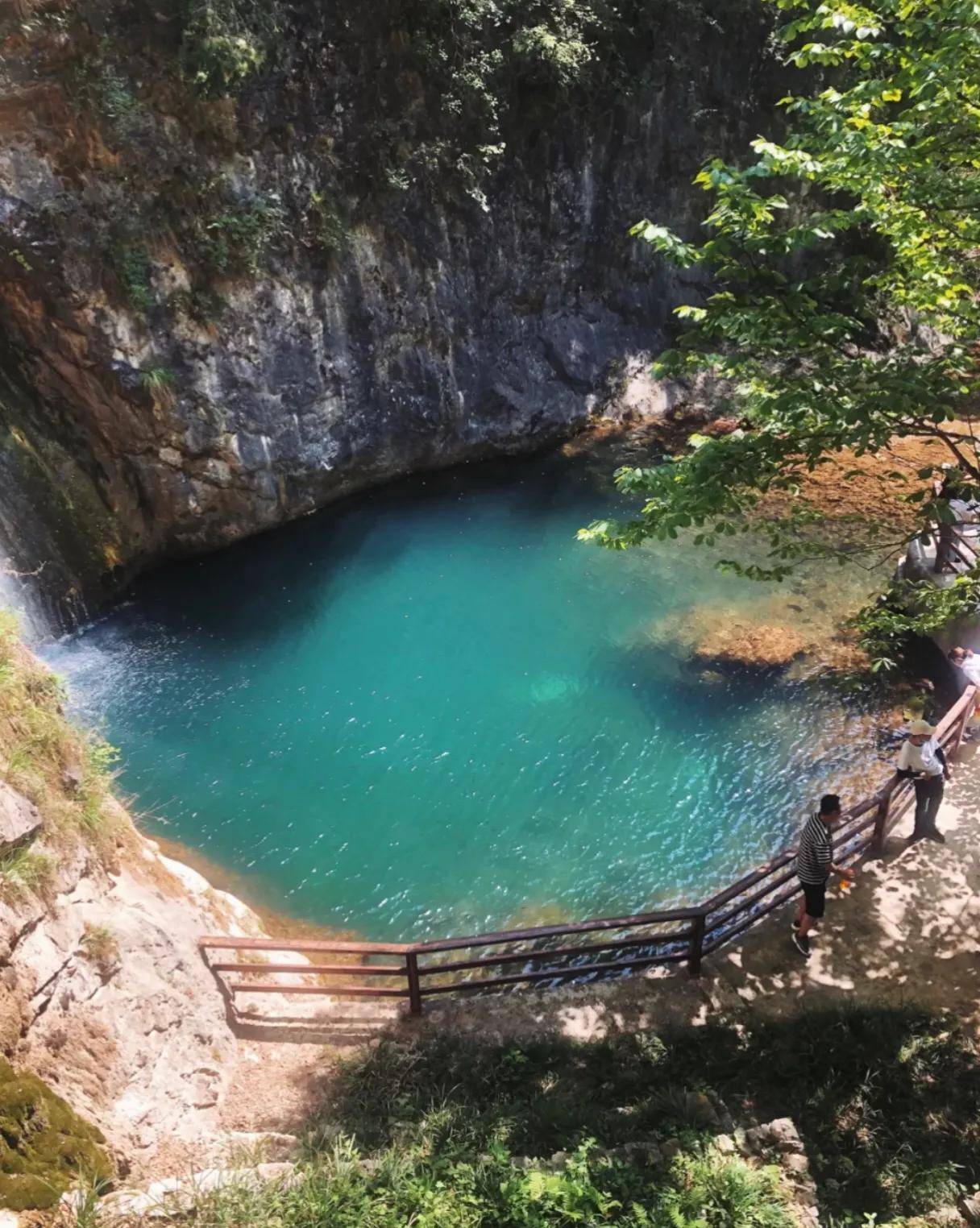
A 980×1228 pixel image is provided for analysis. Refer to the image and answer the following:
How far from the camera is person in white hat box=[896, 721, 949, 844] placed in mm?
9312

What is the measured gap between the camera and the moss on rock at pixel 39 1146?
4406 millimetres

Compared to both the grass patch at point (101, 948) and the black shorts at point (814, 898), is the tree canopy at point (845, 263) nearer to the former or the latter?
the black shorts at point (814, 898)

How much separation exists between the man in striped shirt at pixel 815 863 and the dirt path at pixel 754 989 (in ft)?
1.11

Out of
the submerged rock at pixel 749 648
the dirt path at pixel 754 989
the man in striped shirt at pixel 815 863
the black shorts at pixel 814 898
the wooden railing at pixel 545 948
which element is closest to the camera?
the dirt path at pixel 754 989

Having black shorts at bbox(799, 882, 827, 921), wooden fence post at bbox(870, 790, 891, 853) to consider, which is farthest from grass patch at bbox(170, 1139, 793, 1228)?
wooden fence post at bbox(870, 790, 891, 853)

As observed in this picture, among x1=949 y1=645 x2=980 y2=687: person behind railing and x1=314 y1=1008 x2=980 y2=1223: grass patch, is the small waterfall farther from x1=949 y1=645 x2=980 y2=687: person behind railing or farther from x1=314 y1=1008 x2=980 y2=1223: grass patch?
x1=949 y1=645 x2=980 y2=687: person behind railing

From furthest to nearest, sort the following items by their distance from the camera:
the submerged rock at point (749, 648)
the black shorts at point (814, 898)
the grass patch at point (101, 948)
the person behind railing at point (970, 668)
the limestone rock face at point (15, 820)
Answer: the submerged rock at point (749, 648) → the person behind railing at point (970, 668) → the black shorts at point (814, 898) → the grass patch at point (101, 948) → the limestone rock face at point (15, 820)

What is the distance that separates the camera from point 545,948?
10.2 metres

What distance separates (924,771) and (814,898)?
2306mm

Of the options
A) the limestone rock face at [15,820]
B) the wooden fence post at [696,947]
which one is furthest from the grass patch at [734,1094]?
the limestone rock face at [15,820]

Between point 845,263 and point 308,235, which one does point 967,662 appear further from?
point 308,235

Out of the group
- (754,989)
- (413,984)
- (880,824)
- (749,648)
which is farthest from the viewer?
(749,648)

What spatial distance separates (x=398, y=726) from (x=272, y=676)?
303 cm

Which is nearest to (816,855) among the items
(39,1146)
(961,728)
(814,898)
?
(814,898)
